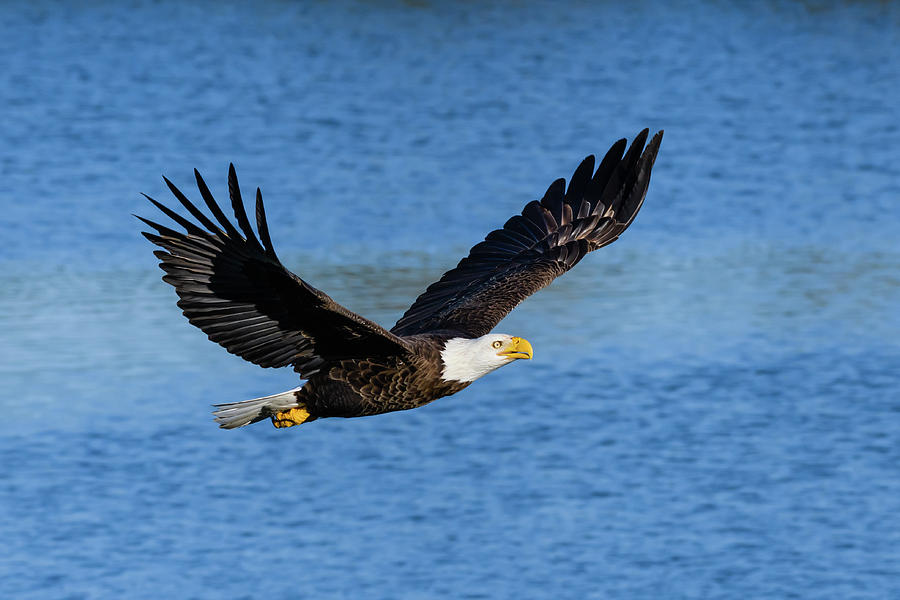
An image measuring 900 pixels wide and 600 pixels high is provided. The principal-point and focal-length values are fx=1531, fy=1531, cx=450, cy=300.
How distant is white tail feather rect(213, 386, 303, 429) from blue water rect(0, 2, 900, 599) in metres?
3.85

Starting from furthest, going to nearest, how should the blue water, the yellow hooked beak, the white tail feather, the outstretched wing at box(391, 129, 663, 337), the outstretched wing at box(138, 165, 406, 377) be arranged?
1. the blue water
2. the outstretched wing at box(391, 129, 663, 337)
3. the yellow hooked beak
4. the white tail feather
5. the outstretched wing at box(138, 165, 406, 377)

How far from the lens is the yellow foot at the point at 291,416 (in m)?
7.47

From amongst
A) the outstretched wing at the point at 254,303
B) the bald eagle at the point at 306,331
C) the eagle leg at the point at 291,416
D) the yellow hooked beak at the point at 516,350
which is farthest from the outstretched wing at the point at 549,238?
the outstretched wing at the point at 254,303

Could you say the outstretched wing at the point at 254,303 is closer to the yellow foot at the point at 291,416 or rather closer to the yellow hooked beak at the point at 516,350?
the yellow foot at the point at 291,416

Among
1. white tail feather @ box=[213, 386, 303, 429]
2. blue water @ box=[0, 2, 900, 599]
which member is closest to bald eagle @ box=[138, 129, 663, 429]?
white tail feather @ box=[213, 386, 303, 429]

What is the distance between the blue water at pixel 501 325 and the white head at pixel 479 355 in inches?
153

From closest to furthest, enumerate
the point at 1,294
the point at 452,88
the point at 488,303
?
Answer: the point at 488,303, the point at 1,294, the point at 452,88

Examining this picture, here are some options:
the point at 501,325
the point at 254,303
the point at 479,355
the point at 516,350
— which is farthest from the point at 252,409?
the point at 501,325

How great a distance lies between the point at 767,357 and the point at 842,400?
3.94ft

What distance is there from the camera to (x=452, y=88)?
25141mm

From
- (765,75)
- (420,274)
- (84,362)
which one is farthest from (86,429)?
(765,75)

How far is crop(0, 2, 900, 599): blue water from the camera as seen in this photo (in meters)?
11.6

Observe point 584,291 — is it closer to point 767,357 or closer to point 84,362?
point 767,357

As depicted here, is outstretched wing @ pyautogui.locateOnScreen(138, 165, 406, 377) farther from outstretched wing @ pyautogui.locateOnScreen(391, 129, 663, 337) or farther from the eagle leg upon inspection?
outstretched wing @ pyautogui.locateOnScreen(391, 129, 663, 337)
